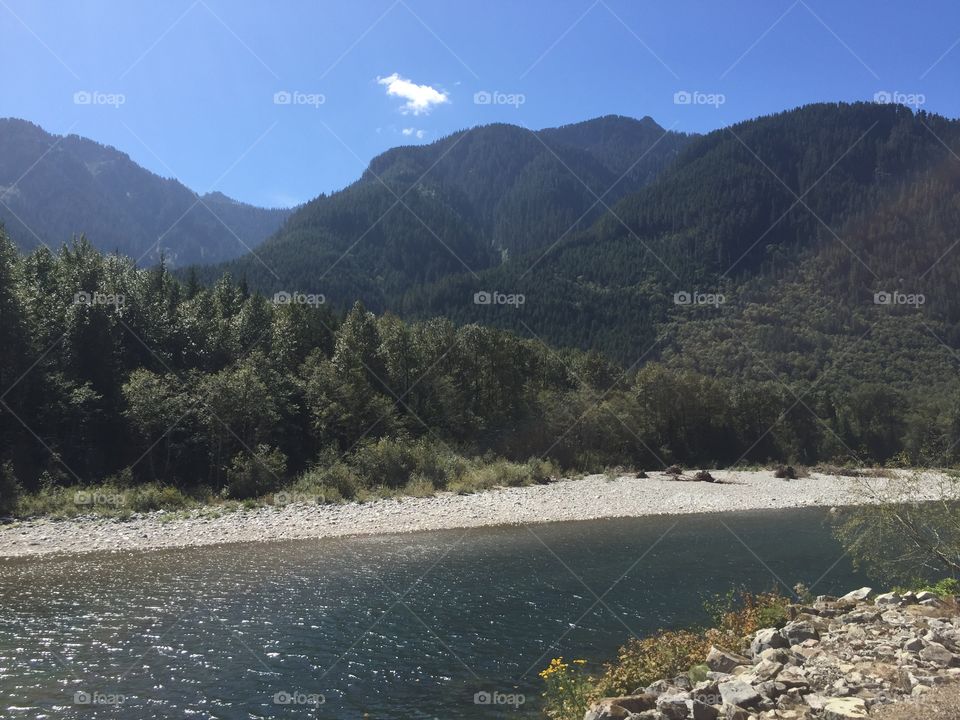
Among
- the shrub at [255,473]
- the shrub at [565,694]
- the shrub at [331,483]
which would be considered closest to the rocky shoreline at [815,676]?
the shrub at [565,694]

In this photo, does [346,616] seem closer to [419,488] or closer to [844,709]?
[844,709]

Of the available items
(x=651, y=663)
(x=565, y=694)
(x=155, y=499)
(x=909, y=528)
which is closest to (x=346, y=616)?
(x=565, y=694)

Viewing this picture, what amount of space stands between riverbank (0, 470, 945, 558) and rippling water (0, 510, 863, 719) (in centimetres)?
210

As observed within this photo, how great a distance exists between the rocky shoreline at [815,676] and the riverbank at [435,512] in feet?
22.6

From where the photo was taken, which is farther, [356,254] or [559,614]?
[356,254]

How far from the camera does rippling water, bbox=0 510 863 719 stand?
12.1 metres

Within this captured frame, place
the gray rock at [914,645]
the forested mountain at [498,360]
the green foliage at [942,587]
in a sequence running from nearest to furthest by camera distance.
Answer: the gray rock at [914,645], the green foliage at [942,587], the forested mountain at [498,360]

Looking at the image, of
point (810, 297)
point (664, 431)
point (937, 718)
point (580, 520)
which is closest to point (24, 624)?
point (937, 718)

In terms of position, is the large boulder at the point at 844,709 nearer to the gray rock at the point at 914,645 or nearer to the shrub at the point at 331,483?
the gray rock at the point at 914,645

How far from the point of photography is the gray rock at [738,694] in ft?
28.7

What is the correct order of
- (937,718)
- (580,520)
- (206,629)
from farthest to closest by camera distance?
(580,520), (206,629), (937,718)

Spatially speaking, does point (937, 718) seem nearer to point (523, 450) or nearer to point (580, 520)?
point (580, 520)

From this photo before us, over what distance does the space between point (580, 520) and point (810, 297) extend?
4816 inches

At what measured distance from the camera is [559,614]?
17.6m
